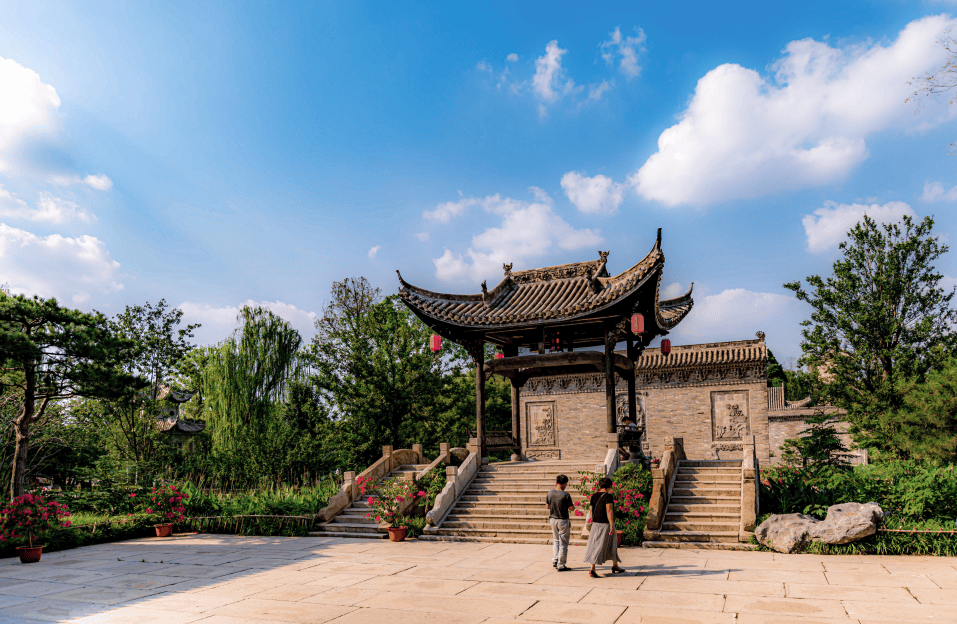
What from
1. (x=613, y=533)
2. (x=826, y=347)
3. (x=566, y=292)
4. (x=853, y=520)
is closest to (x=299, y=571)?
(x=613, y=533)

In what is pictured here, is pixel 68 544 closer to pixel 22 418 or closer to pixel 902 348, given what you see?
pixel 22 418

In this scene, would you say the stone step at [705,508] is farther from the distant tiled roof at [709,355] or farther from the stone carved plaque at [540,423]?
the stone carved plaque at [540,423]

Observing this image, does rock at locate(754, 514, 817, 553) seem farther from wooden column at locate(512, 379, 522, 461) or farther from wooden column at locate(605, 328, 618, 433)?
wooden column at locate(512, 379, 522, 461)


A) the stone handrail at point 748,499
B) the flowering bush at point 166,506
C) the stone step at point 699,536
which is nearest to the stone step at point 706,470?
the stone handrail at point 748,499

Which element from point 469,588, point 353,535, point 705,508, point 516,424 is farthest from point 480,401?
point 469,588

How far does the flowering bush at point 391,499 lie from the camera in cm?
1170

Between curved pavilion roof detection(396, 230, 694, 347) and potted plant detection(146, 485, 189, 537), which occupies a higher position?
curved pavilion roof detection(396, 230, 694, 347)

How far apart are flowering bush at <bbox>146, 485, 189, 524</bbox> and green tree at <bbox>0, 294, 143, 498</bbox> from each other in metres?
2.31

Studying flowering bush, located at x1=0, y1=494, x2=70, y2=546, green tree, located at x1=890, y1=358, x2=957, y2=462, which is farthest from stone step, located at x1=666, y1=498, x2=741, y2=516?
flowering bush, located at x1=0, y1=494, x2=70, y2=546

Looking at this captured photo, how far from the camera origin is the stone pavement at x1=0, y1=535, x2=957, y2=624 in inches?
229

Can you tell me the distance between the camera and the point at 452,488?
1240cm

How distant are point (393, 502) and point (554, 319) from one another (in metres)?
5.05

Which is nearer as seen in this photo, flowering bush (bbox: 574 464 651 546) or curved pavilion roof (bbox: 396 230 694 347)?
flowering bush (bbox: 574 464 651 546)

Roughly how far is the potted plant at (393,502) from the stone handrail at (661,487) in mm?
4414
